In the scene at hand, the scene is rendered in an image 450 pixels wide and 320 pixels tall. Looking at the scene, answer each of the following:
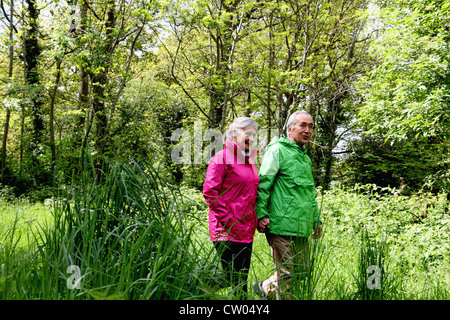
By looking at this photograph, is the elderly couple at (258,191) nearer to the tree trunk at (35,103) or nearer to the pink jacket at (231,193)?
the pink jacket at (231,193)

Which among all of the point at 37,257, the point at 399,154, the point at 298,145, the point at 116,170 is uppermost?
the point at 399,154

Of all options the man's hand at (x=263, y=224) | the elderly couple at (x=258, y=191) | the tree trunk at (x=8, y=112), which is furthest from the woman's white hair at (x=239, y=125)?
the tree trunk at (x=8, y=112)

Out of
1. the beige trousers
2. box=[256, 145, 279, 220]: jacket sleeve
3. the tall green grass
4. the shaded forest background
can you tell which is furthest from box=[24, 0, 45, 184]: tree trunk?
the beige trousers

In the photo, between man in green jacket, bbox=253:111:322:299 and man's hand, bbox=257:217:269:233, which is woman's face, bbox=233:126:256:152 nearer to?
man in green jacket, bbox=253:111:322:299

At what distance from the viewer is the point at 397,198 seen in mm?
6793

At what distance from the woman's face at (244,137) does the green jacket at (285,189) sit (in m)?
0.18

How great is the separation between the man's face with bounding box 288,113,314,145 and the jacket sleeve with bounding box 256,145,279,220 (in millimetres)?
208

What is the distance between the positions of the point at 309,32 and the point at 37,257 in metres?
10.7

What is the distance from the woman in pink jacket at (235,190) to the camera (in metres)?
2.38

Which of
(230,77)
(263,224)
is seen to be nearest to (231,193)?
(263,224)

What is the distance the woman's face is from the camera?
8.07 feet
